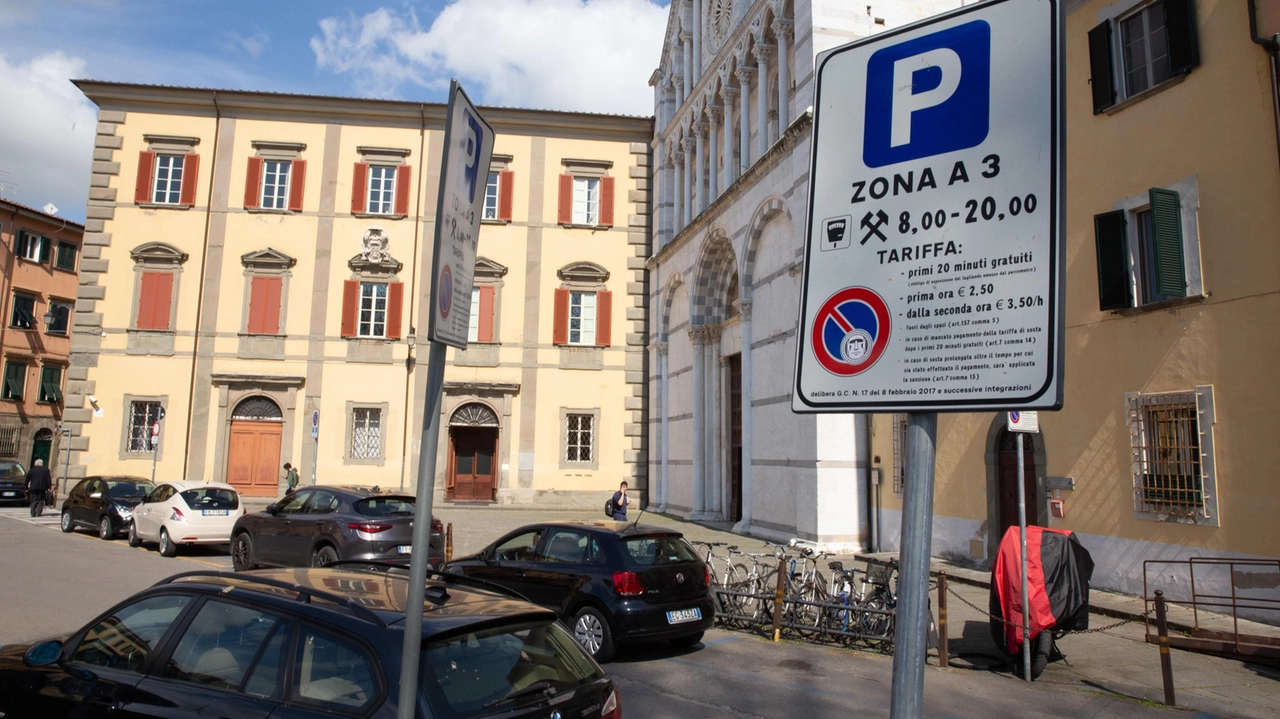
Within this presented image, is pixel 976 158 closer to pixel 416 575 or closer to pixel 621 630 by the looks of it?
pixel 416 575

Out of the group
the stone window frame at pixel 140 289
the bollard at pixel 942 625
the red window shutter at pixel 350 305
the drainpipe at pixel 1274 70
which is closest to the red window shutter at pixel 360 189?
the red window shutter at pixel 350 305

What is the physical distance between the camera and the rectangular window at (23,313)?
3806cm

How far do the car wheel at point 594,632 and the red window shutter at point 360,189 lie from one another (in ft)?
77.8

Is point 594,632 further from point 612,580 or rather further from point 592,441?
A: point 592,441

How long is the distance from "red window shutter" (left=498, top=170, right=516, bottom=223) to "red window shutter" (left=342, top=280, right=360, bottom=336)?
5.66m

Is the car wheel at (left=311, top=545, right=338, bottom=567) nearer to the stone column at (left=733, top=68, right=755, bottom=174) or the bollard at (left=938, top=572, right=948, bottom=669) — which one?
the bollard at (left=938, top=572, right=948, bottom=669)

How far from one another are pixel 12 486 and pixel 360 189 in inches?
637

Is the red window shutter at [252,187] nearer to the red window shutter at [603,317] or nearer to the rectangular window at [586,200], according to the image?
the rectangular window at [586,200]

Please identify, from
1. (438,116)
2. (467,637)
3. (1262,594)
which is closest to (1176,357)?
(1262,594)

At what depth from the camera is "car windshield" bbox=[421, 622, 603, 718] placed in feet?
12.2

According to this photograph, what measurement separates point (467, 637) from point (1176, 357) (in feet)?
36.9

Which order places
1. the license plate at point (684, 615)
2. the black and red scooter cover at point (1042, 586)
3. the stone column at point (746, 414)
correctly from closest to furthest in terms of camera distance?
1. the black and red scooter cover at point (1042, 586)
2. the license plate at point (684, 615)
3. the stone column at point (746, 414)

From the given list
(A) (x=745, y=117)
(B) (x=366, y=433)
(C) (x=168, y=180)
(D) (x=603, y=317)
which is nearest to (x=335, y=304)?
(B) (x=366, y=433)

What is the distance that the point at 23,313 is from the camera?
1513 inches
